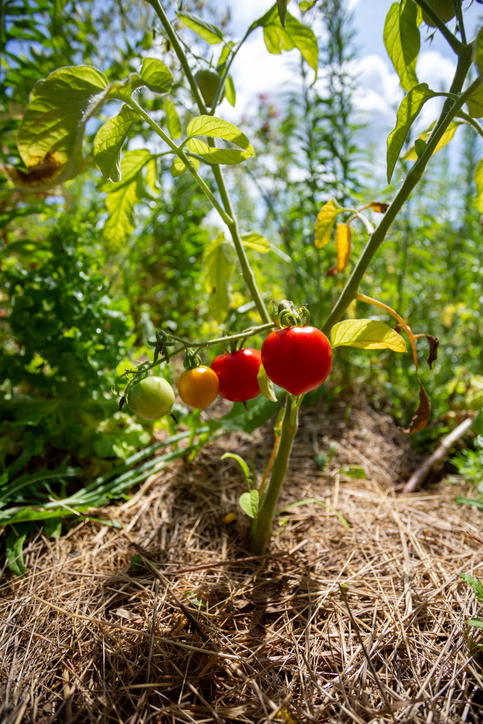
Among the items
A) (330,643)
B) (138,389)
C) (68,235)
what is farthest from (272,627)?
(68,235)

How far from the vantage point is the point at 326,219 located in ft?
2.98

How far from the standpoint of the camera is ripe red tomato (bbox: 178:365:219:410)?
2.47ft

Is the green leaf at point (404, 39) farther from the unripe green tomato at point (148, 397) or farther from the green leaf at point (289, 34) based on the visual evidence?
the unripe green tomato at point (148, 397)

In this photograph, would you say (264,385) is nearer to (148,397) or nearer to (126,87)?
(148,397)

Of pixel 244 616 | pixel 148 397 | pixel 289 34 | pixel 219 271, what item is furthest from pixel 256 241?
pixel 244 616

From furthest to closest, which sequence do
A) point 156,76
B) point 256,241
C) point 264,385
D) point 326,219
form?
point 256,241
point 326,219
point 264,385
point 156,76

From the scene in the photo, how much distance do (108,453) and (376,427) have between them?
118 cm

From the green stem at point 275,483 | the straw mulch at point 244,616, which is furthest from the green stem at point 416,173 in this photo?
the straw mulch at point 244,616

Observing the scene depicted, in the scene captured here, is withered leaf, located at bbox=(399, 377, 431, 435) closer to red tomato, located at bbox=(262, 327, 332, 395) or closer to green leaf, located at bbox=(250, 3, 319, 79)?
red tomato, located at bbox=(262, 327, 332, 395)

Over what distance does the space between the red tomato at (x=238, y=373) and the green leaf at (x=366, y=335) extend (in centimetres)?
18

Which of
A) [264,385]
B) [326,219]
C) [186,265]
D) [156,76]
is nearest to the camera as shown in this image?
[156,76]

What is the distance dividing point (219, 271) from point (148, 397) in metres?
0.46

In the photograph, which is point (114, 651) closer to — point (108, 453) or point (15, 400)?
point (108, 453)

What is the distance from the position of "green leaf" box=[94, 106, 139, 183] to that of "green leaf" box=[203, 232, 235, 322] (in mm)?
369
